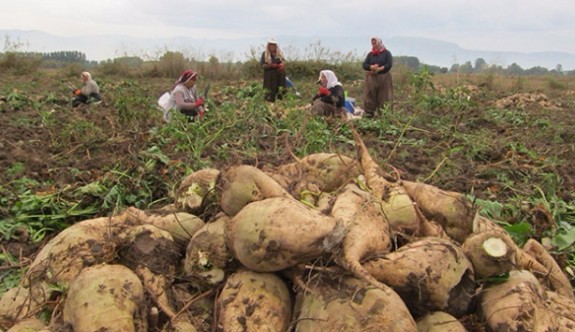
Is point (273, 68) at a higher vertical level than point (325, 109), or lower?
higher

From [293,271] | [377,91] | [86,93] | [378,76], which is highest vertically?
[378,76]

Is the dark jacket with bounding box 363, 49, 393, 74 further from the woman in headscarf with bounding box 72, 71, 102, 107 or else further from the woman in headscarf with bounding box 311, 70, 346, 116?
the woman in headscarf with bounding box 72, 71, 102, 107

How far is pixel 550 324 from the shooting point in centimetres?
239

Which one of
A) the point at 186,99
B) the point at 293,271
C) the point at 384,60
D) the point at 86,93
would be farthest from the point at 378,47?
the point at 293,271

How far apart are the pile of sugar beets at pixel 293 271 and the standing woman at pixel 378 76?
7.24 meters

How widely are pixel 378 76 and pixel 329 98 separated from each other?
5.10 feet

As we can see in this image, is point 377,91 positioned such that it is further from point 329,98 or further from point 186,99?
point 186,99

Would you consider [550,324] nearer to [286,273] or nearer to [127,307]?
[286,273]

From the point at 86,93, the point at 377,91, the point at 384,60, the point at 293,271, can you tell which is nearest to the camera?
the point at 293,271

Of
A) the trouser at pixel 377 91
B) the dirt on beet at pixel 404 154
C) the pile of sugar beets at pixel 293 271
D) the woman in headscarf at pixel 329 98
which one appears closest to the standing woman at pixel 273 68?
the trouser at pixel 377 91

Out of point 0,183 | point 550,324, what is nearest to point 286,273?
point 550,324

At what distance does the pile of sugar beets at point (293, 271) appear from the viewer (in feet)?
7.57

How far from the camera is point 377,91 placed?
1013cm

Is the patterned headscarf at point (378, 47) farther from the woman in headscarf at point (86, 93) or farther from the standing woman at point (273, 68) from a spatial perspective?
the woman in headscarf at point (86, 93)
